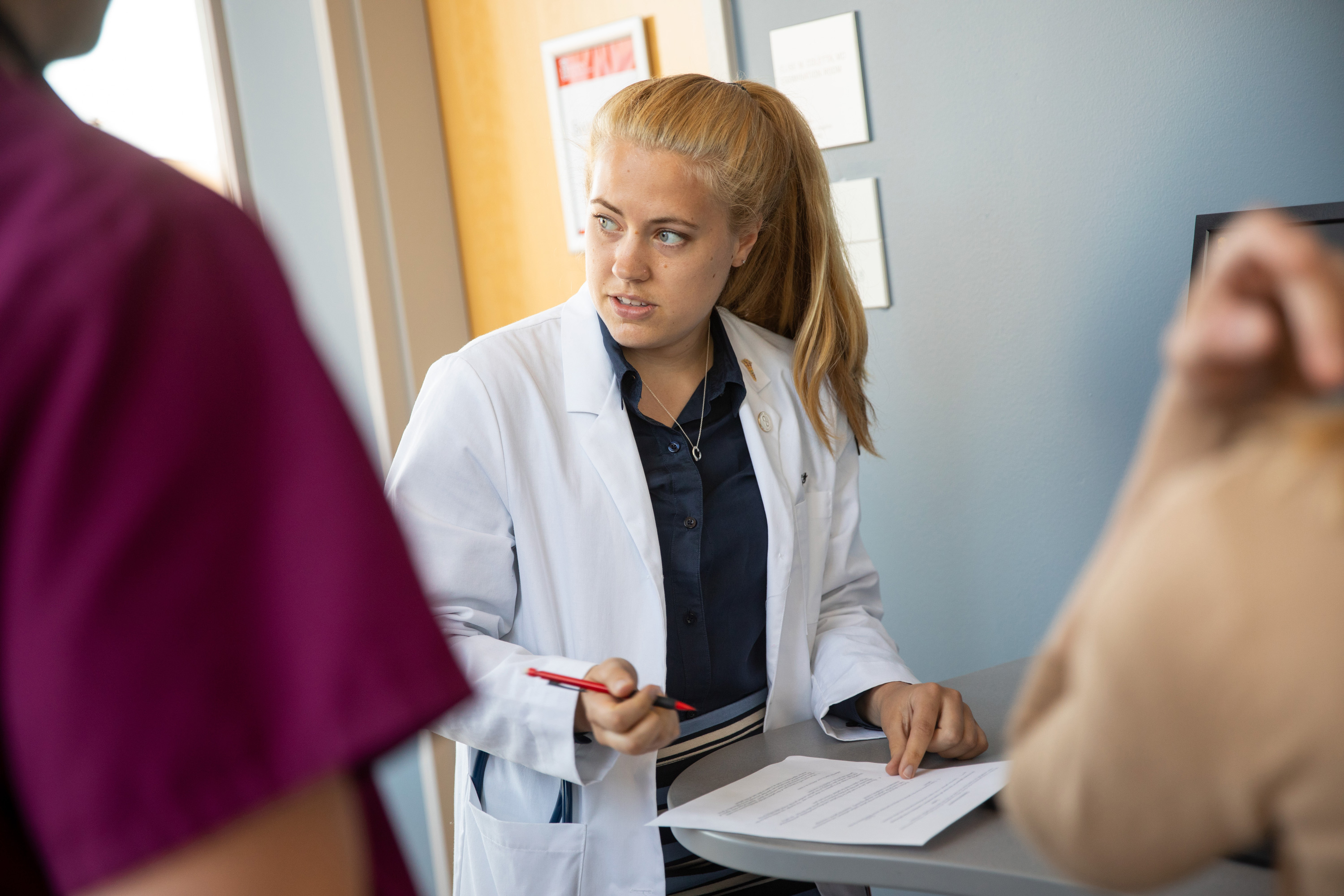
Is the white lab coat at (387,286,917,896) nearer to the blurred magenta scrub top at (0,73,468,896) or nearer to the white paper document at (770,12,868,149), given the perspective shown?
the white paper document at (770,12,868,149)

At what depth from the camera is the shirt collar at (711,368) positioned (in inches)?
60.1

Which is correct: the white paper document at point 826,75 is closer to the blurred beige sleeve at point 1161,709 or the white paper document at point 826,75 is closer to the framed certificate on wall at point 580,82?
the framed certificate on wall at point 580,82

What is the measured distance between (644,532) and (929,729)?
44 cm

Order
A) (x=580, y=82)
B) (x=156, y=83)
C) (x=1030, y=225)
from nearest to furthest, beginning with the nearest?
(x=1030, y=225), (x=580, y=82), (x=156, y=83)

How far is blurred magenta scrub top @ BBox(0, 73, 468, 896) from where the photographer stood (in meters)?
0.34

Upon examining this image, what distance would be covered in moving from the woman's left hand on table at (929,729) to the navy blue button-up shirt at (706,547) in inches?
9.8

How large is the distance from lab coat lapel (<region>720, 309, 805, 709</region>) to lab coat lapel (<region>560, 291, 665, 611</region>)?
180mm

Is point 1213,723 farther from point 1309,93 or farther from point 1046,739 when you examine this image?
point 1309,93

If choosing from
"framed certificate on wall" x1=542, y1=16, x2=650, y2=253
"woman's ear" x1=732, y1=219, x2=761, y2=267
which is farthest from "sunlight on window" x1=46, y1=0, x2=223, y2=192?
"woman's ear" x1=732, y1=219, x2=761, y2=267

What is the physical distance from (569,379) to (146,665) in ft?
3.86

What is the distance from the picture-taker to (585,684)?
1.17 m

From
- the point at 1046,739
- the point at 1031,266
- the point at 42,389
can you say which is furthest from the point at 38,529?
the point at 1031,266

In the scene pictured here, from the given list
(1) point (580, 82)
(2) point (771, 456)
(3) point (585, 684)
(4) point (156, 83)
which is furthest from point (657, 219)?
(4) point (156, 83)

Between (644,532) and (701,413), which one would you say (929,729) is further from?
(701,413)
